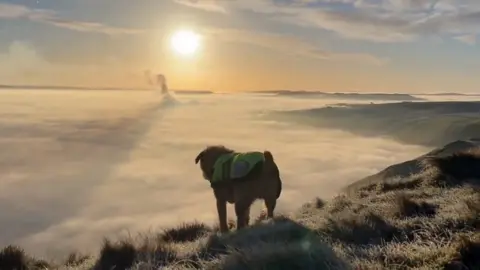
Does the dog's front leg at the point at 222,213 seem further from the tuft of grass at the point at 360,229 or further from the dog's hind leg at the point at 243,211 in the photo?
the tuft of grass at the point at 360,229

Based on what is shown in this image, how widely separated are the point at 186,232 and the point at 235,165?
80.0 inches

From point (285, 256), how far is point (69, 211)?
121752mm

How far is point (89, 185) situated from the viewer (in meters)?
152

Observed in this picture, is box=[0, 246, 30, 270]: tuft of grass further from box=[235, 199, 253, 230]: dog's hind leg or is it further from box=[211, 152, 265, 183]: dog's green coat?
box=[235, 199, 253, 230]: dog's hind leg

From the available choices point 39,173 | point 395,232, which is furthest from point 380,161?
point 395,232

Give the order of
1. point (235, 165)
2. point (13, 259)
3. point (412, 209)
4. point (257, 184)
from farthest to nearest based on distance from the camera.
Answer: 1. point (257, 184)
2. point (235, 165)
3. point (13, 259)
4. point (412, 209)

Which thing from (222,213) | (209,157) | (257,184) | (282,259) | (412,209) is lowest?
(222,213)

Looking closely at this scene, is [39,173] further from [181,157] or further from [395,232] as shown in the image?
[395,232]

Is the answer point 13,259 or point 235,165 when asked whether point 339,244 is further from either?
point 13,259

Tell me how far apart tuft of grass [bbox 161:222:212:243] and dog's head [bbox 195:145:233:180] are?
3.54ft

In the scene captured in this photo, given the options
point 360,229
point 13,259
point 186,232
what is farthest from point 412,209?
point 13,259

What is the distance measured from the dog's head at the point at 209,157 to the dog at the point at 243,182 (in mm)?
493

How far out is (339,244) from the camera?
596 cm

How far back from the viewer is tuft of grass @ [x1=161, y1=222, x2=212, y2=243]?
31.3 ft
